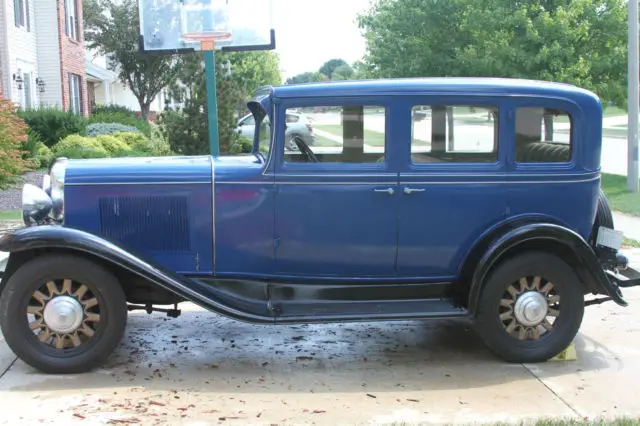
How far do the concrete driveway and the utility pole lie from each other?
8507mm

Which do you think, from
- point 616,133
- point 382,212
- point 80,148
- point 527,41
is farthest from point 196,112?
point 616,133

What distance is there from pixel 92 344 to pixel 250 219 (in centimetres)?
137

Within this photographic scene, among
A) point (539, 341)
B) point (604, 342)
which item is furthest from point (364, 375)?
point (604, 342)

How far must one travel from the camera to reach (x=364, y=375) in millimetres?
4934

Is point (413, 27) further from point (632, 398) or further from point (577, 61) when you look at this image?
point (632, 398)

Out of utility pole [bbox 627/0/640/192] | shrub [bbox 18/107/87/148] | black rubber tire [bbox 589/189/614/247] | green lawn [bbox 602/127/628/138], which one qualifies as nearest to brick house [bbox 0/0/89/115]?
shrub [bbox 18/107/87/148]

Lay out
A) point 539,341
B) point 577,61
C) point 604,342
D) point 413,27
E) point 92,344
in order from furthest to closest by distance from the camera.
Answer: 1. point 413,27
2. point 577,61
3. point 604,342
4. point 539,341
5. point 92,344

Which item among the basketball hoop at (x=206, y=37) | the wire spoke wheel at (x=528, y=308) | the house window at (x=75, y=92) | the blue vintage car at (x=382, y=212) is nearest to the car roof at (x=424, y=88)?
the blue vintage car at (x=382, y=212)

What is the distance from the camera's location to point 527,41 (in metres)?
15.1

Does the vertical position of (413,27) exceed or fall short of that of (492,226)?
it exceeds it

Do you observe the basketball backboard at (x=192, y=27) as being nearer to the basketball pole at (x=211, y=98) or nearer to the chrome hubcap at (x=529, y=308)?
the basketball pole at (x=211, y=98)

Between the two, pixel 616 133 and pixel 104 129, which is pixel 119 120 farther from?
pixel 616 133

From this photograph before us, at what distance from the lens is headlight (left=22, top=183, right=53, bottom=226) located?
5.07 meters

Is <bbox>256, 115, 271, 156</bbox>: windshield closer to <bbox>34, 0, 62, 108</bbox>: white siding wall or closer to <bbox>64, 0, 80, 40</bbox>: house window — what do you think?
<bbox>34, 0, 62, 108</bbox>: white siding wall
